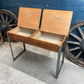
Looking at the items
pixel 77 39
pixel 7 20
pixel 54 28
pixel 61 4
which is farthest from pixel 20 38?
pixel 7 20

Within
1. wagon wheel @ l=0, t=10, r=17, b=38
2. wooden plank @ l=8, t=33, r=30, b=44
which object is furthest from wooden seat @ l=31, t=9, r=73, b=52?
wagon wheel @ l=0, t=10, r=17, b=38

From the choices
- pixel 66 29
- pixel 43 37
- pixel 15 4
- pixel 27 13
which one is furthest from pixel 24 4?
pixel 66 29

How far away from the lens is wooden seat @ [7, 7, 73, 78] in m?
1.32

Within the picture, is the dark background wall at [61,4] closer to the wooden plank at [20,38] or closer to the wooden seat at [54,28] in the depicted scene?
the wooden seat at [54,28]

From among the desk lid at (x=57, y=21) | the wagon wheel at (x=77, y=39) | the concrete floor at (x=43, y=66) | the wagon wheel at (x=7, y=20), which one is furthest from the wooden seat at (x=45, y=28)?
the wagon wheel at (x=7, y=20)

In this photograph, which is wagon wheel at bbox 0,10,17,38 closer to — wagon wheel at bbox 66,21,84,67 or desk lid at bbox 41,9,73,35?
desk lid at bbox 41,9,73,35

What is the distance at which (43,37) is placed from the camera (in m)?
1.59

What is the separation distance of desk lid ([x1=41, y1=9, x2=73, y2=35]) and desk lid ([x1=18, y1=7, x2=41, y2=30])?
6.6 inches

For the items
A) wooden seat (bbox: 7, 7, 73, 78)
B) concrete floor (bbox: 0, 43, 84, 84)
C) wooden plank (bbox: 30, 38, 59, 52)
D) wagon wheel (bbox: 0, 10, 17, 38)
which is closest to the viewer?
wooden plank (bbox: 30, 38, 59, 52)

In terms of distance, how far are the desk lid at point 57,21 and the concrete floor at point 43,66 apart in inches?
32.6

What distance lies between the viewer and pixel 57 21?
1.44 m

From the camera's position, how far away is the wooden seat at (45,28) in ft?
4.33

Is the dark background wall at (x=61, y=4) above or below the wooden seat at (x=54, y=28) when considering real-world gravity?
above

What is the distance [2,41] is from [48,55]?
1599mm
